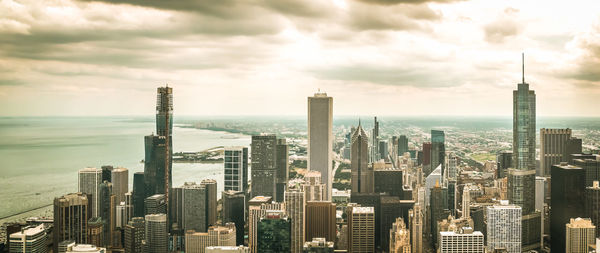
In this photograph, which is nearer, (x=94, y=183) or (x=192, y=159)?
(x=94, y=183)

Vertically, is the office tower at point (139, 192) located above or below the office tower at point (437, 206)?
above

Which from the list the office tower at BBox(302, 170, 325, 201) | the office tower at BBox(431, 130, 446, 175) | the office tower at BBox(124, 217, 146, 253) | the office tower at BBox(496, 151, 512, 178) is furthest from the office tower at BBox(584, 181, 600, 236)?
the office tower at BBox(124, 217, 146, 253)

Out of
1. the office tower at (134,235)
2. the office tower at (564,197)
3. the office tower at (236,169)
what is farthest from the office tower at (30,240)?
the office tower at (564,197)

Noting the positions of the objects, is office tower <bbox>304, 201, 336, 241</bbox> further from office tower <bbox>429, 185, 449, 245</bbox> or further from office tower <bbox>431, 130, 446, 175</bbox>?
office tower <bbox>431, 130, 446, 175</bbox>

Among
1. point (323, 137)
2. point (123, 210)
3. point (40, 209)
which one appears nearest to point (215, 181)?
point (123, 210)

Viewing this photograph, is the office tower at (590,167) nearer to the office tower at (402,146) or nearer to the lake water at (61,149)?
the office tower at (402,146)

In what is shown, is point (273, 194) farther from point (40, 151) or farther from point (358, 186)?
point (40, 151)
